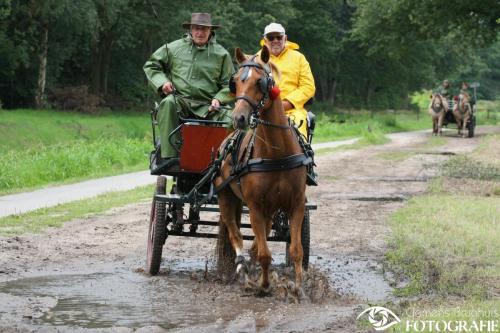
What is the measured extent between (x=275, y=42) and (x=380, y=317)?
3592mm

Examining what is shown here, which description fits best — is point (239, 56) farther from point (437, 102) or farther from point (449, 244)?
point (437, 102)

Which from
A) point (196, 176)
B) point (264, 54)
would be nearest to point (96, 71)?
point (196, 176)

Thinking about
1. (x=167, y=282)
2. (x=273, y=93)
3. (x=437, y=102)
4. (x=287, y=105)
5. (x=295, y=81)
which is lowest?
(x=167, y=282)

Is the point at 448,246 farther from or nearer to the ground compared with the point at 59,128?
farther from the ground

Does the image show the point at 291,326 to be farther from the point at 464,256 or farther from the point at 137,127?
the point at 137,127

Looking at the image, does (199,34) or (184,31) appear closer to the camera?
(199,34)

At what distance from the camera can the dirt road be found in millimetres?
7418

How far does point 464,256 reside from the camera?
10.2m

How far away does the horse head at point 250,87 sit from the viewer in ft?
25.7

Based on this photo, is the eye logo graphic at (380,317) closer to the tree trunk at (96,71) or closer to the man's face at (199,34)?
the man's face at (199,34)

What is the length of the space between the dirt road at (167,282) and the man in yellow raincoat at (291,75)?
5.53ft

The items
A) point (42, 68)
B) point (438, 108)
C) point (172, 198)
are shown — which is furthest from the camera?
point (42, 68)

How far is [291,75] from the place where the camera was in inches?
380

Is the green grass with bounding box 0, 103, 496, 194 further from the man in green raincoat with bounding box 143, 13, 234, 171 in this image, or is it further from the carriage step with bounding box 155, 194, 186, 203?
the carriage step with bounding box 155, 194, 186, 203
